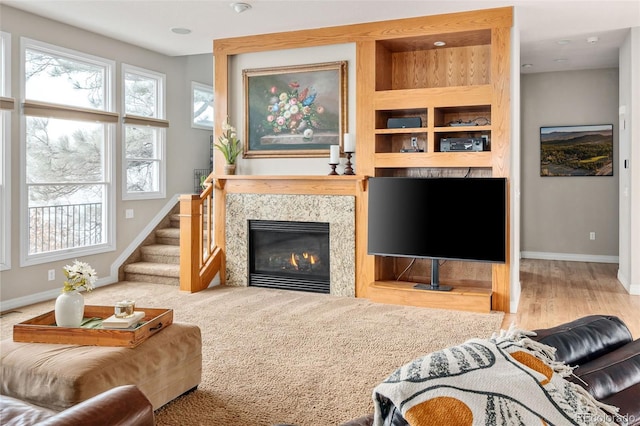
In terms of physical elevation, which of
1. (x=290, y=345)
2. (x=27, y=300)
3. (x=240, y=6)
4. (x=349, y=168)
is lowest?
(x=290, y=345)

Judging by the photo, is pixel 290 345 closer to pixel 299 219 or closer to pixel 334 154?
pixel 299 219

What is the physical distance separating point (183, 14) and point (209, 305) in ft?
9.08

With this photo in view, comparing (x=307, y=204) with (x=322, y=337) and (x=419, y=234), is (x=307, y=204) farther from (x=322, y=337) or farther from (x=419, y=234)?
(x=322, y=337)

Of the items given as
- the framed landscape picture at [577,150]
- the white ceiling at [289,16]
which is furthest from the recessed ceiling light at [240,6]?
the framed landscape picture at [577,150]

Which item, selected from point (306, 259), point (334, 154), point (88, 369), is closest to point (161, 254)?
point (306, 259)

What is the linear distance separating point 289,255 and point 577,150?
15.5ft

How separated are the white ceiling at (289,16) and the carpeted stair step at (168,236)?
2.28 m

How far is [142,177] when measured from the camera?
6.64 metres

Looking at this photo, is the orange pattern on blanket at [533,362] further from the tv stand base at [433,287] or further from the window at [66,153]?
the window at [66,153]

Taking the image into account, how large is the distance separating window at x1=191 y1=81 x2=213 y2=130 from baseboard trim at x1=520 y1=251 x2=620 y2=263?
518 cm

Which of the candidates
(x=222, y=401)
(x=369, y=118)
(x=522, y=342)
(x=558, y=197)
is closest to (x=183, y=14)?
(x=369, y=118)

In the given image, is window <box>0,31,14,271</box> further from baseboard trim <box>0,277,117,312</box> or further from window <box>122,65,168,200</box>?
window <box>122,65,168,200</box>

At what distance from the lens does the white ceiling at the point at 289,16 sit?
469 centimetres

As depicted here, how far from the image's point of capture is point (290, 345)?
383cm
